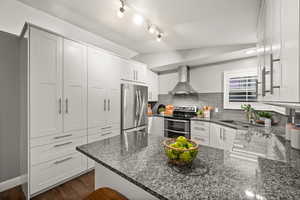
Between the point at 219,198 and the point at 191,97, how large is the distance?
3511 mm

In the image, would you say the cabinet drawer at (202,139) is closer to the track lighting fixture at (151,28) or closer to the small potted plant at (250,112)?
the small potted plant at (250,112)

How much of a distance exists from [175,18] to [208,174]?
2176 millimetres

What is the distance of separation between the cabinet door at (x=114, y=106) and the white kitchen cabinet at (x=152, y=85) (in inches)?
57.5

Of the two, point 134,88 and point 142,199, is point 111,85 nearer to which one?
point 134,88

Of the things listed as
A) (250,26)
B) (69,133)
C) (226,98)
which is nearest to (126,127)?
(69,133)

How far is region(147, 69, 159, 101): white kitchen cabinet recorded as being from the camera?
13.8ft

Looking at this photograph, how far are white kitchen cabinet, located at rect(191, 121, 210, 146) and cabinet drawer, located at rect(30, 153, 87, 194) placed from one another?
2.31 metres

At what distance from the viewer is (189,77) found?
4.00 m

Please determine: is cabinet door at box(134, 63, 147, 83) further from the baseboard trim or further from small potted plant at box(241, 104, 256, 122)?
the baseboard trim

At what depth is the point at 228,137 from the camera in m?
2.57

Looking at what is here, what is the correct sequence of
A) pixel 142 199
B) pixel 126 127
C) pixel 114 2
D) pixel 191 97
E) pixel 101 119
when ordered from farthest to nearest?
pixel 191 97
pixel 126 127
pixel 101 119
pixel 114 2
pixel 142 199

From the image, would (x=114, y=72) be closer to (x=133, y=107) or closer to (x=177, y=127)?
(x=133, y=107)

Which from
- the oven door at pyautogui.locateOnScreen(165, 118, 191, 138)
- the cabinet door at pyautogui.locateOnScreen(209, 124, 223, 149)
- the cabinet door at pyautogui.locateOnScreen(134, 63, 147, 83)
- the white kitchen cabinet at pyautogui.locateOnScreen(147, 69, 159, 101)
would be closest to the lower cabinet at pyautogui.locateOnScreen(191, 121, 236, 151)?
the cabinet door at pyautogui.locateOnScreen(209, 124, 223, 149)

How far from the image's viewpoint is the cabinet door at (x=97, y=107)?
2.40m
